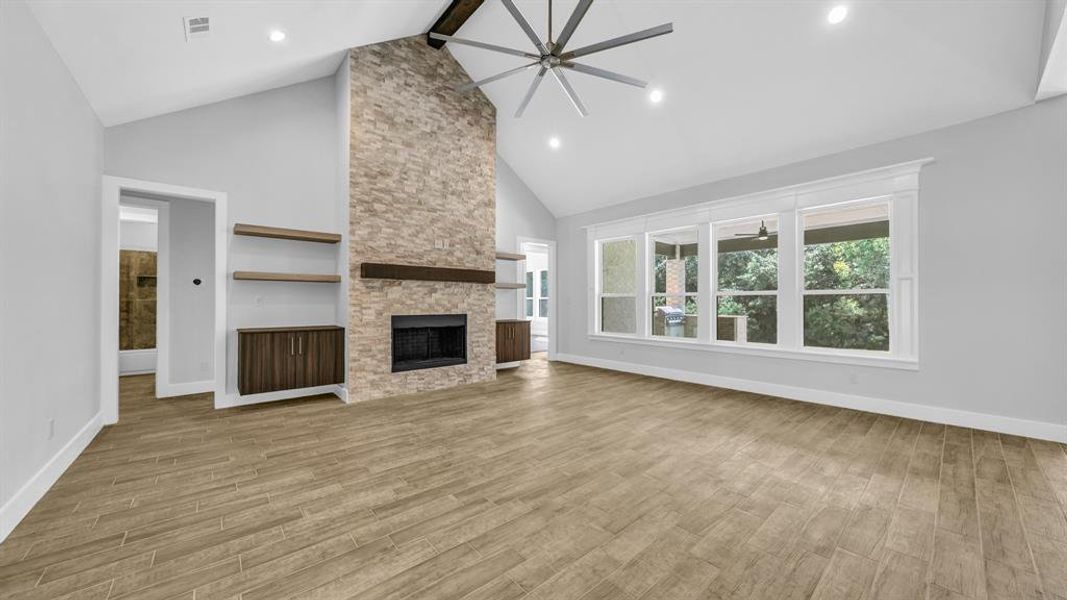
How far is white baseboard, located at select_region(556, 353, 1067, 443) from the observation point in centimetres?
349

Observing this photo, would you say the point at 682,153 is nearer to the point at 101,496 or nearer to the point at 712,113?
the point at 712,113

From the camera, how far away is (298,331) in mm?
4633

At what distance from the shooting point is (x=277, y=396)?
482cm

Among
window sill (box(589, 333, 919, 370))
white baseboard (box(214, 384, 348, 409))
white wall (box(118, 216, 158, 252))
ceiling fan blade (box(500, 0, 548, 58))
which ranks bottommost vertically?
white baseboard (box(214, 384, 348, 409))

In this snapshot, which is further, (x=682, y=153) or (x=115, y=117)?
(x=682, y=153)

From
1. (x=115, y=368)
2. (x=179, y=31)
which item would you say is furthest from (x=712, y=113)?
(x=115, y=368)

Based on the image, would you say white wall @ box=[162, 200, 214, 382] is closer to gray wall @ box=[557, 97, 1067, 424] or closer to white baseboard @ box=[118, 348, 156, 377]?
white baseboard @ box=[118, 348, 156, 377]

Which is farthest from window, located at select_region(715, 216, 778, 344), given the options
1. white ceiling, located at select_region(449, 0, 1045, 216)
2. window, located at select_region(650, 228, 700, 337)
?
white ceiling, located at select_region(449, 0, 1045, 216)

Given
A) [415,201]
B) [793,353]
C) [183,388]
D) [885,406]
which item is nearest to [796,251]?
[793,353]

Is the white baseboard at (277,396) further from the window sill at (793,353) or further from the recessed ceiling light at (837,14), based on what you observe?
the recessed ceiling light at (837,14)

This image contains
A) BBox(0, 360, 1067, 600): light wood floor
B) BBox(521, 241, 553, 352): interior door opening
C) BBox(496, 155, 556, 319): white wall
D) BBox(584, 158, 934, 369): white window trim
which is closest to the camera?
BBox(0, 360, 1067, 600): light wood floor

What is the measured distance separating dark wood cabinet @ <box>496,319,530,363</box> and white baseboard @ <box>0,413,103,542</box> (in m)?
4.60

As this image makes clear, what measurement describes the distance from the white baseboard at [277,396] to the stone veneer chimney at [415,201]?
0.43m

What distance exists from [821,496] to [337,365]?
477 cm
